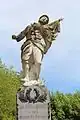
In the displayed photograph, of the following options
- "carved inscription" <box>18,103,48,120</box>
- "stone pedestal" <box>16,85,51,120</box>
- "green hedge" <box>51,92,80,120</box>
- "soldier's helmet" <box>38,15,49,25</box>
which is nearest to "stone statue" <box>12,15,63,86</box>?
"soldier's helmet" <box>38,15,49,25</box>

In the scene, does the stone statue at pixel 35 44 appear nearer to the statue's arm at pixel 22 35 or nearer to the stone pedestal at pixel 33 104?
the statue's arm at pixel 22 35

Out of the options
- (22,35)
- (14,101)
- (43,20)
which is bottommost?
(14,101)

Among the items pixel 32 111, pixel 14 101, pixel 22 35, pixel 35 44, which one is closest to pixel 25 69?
pixel 35 44

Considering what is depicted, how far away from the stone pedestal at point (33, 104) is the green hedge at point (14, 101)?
24.2 m

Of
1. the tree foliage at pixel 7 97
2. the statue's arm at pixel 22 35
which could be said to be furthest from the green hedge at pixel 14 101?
the statue's arm at pixel 22 35

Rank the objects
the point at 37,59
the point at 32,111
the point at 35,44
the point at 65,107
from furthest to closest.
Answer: the point at 65,107 < the point at 35,44 < the point at 37,59 < the point at 32,111

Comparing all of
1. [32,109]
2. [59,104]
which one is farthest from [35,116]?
[59,104]

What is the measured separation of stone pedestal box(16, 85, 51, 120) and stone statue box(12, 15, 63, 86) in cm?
30

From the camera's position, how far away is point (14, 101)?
1722 inches

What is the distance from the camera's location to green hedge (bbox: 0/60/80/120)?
44094 millimetres

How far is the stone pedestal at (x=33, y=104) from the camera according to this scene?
61.2 ft

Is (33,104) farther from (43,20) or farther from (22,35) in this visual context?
(43,20)

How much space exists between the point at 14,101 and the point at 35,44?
24.6 meters

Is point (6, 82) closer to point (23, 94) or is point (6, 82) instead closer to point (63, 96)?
point (63, 96)
